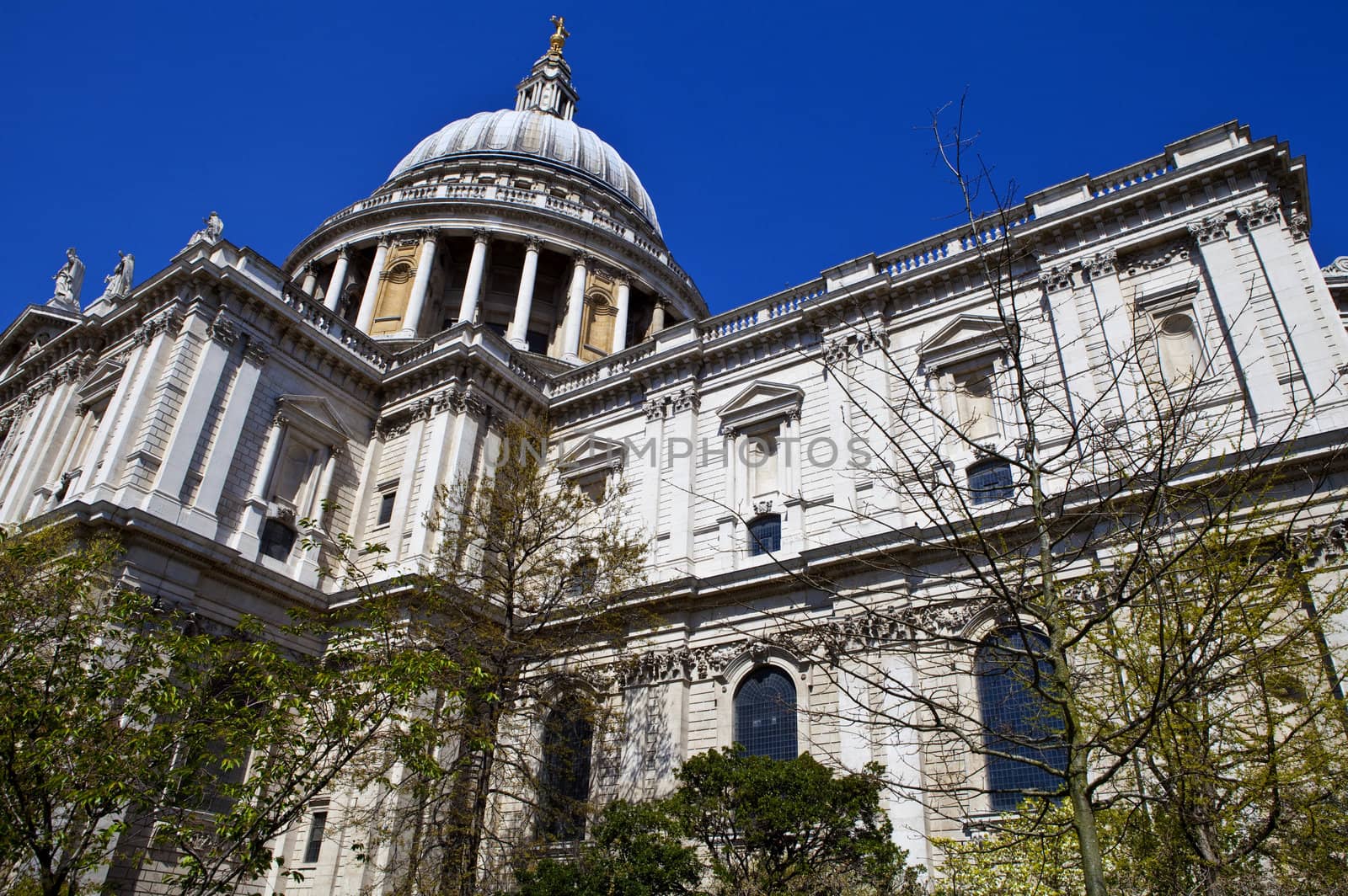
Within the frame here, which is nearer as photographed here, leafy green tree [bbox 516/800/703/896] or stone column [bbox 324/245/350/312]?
leafy green tree [bbox 516/800/703/896]

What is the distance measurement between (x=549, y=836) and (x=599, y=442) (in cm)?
1172

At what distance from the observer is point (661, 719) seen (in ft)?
67.4

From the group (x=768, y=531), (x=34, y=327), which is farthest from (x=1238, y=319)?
(x=34, y=327)

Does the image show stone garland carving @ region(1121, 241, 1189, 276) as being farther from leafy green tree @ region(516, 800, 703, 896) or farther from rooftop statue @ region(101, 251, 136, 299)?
rooftop statue @ region(101, 251, 136, 299)

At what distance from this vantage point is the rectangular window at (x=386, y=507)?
84.9 feet

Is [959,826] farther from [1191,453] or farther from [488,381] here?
[488,381]

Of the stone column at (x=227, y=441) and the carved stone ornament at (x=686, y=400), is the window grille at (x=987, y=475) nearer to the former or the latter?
the carved stone ornament at (x=686, y=400)

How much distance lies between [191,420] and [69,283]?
15.1 meters

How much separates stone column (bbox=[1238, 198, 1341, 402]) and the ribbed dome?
3534 cm

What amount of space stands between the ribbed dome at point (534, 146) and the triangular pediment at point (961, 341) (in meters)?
30.8

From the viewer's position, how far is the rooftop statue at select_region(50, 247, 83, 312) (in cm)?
3183

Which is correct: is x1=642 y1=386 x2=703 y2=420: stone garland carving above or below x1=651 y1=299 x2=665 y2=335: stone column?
below

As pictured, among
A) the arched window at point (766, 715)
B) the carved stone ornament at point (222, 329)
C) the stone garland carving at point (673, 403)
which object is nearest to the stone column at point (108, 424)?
the carved stone ornament at point (222, 329)

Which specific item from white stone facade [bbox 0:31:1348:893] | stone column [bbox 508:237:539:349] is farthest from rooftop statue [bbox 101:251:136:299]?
stone column [bbox 508:237:539:349]
